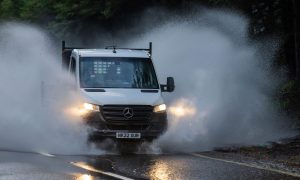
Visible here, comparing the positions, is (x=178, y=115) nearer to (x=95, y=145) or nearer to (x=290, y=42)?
(x=95, y=145)

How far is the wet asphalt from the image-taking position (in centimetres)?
1287

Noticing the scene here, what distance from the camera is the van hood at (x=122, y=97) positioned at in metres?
17.3

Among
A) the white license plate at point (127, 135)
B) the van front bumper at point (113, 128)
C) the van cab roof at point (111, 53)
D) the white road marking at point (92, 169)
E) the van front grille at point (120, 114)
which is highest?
the van cab roof at point (111, 53)

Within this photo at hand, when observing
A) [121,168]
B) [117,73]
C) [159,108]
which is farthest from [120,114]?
[121,168]

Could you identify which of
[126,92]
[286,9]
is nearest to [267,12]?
[286,9]

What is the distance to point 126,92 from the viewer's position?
17766 millimetres

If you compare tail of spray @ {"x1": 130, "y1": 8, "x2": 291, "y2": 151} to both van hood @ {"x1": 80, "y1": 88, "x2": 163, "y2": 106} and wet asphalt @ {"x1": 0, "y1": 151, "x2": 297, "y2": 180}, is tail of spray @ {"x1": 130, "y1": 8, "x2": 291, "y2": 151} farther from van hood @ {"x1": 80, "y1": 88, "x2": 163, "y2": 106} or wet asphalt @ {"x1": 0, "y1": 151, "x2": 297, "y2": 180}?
wet asphalt @ {"x1": 0, "y1": 151, "x2": 297, "y2": 180}

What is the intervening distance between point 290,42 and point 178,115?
9882 millimetres

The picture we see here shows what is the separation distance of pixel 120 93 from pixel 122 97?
257 millimetres

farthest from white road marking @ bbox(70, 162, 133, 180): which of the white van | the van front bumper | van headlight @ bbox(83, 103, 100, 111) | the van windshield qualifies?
the van windshield

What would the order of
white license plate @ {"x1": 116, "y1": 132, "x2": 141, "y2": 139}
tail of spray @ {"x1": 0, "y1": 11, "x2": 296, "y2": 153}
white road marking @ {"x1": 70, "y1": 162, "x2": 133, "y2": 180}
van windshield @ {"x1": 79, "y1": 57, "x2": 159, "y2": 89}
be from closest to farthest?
1. white road marking @ {"x1": 70, "y1": 162, "x2": 133, "y2": 180}
2. white license plate @ {"x1": 116, "y1": 132, "x2": 141, "y2": 139}
3. van windshield @ {"x1": 79, "y1": 57, "x2": 159, "y2": 89}
4. tail of spray @ {"x1": 0, "y1": 11, "x2": 296, "y2": 153}

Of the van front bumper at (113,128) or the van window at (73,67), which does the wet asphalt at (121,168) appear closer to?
the van front bumper at (113,128)

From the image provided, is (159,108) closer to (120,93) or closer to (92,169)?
(120,93)

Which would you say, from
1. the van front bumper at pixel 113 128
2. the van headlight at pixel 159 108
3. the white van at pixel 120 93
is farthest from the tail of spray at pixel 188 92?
the van headlight at pixel 159 108
